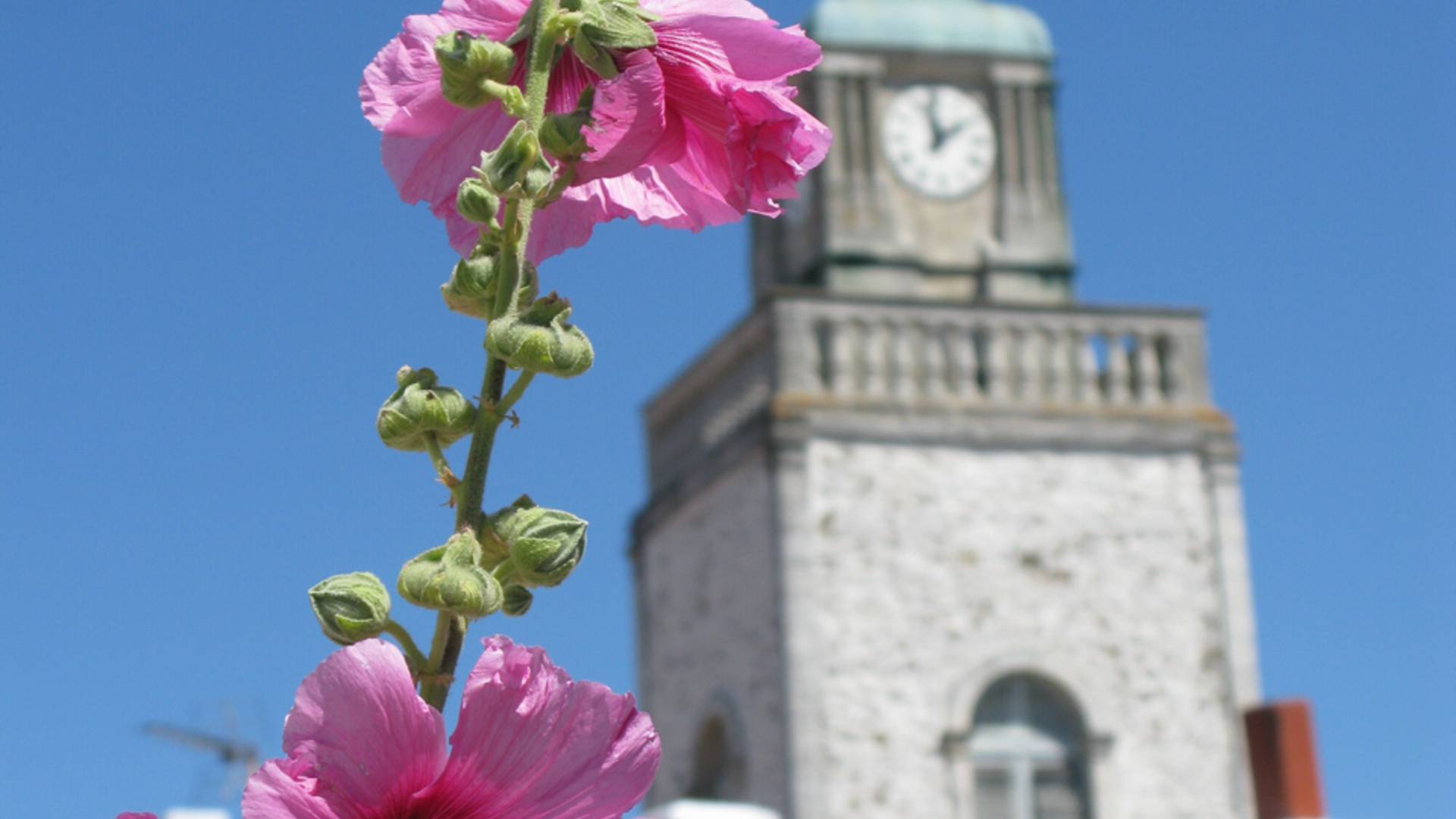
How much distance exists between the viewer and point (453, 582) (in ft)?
2.68

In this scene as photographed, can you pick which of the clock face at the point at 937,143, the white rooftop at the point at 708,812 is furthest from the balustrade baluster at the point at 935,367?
the white rooftop at the point at 708,812

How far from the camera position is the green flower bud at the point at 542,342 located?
2.79 feet

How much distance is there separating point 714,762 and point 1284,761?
4.24m

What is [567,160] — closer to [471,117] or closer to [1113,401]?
[471,117]

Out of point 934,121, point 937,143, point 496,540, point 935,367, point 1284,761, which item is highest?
point 934,121

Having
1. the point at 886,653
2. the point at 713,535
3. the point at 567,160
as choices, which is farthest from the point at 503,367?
the point at 713,535

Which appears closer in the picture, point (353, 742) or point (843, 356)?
point (353, 742)

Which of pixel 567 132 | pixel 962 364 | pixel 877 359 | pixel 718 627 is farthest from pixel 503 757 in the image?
pixel 718 627

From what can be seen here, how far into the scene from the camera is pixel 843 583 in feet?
59.9

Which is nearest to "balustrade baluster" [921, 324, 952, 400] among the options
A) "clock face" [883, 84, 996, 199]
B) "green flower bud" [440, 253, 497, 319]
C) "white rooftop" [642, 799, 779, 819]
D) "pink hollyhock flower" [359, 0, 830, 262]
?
"clock face" [883, 84, 996, 199]

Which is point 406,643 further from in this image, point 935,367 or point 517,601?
point 935,367

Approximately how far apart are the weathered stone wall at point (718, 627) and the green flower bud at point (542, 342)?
17.1m

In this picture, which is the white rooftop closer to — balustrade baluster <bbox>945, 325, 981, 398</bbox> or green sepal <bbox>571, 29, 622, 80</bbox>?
balustrade baluster <bbox>945, 325, 981, 398</bbox>

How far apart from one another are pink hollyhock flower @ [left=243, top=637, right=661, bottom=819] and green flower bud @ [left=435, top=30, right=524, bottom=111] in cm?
22
